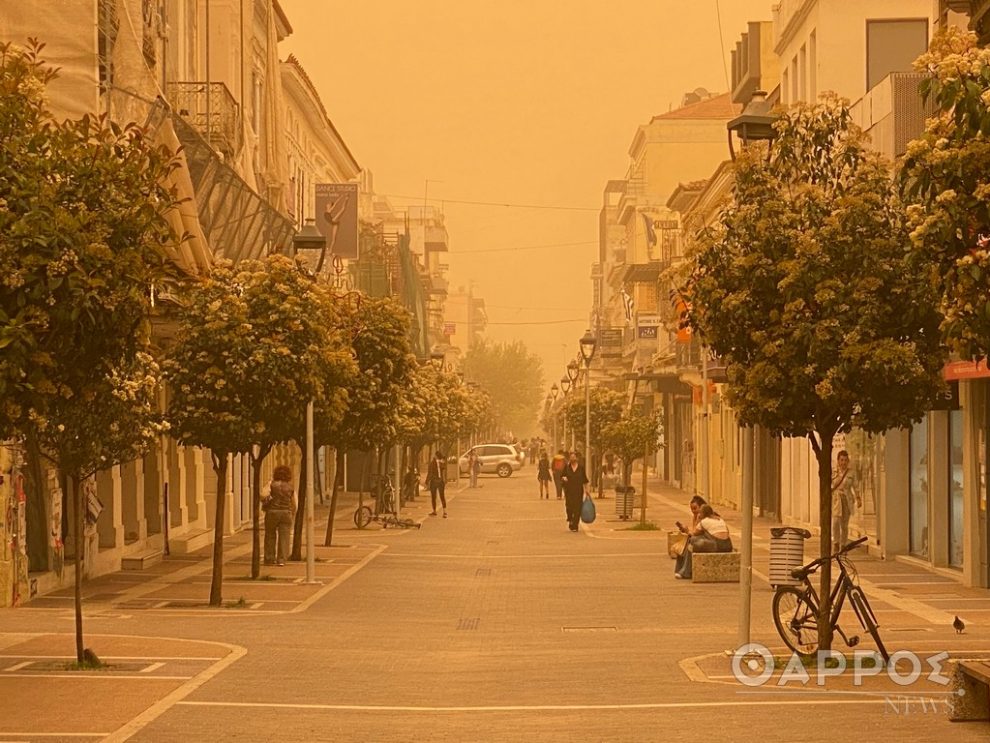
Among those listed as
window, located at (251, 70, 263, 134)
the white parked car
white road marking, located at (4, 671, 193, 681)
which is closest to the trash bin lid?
white road marking, located at (4, 671, 193, 681)

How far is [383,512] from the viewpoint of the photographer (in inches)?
1953

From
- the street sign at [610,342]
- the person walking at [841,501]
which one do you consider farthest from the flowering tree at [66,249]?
the street sign at [610,342]

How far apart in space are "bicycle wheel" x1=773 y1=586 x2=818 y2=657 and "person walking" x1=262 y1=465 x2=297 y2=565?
14360mm

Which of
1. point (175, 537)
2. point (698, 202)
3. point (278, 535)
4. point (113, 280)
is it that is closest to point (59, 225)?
point (113, 280)

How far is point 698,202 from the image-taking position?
6788 cm

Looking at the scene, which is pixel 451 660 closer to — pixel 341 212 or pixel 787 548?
pixel 787 548

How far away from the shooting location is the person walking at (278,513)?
102 ft

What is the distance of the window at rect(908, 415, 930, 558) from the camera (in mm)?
30141

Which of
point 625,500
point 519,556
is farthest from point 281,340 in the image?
point 625,500

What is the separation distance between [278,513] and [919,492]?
10.2m

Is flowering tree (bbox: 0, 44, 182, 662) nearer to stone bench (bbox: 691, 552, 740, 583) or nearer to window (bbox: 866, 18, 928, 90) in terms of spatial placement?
stone bench (bbox: 691, 552, 740, 583)

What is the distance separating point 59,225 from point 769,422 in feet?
22.6

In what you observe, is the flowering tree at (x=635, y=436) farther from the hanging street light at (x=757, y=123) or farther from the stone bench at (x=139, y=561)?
the hanging street light at (x=757, y=123)

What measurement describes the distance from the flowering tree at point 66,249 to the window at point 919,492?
1800cm
